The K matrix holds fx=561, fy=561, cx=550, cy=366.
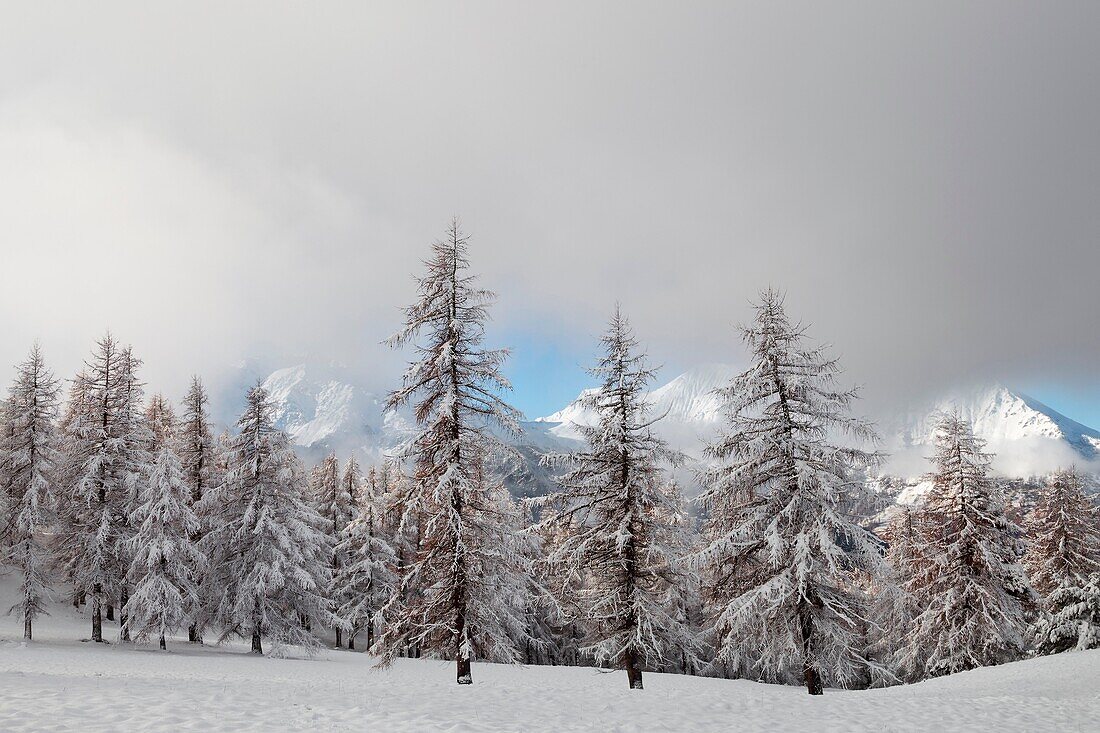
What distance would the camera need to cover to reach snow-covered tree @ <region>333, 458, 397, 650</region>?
132 feet

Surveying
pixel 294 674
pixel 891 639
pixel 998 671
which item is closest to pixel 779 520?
pixel 998 671

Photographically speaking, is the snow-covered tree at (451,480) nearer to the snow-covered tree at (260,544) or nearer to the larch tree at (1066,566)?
the snow-covered tree at (260,544)

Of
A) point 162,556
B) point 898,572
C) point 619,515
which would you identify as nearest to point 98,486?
point 162,556

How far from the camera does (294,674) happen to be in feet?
75.2

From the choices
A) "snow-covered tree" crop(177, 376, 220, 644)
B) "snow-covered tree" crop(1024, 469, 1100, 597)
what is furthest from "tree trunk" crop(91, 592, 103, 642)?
"snow-covered tree" crop(1024, 469, 1100, 597)

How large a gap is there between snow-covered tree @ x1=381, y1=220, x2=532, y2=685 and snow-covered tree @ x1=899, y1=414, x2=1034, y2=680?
21148mm

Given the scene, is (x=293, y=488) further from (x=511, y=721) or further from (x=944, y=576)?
(x=944, y=576)

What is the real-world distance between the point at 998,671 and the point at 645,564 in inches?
638

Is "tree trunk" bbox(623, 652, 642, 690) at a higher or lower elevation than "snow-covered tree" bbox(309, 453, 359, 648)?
lower

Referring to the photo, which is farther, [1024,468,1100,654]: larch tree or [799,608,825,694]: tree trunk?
[1024,468,1100,654]: larch tree

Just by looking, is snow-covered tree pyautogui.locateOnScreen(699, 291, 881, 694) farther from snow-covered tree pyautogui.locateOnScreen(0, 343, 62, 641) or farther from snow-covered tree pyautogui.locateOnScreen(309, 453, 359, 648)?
snow-covered tree pyautogui.locateOnScreen(309, 453, 359, 648)

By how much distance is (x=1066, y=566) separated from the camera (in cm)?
3164

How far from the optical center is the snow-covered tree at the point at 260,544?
27391 mm

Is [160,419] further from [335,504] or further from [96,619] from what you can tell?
[96,619]
